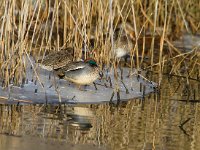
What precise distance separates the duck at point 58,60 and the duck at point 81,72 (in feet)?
1.97

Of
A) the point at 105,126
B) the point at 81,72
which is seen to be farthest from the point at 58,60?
the point at 105,126

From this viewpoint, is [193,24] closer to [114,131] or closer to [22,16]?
[22,16]

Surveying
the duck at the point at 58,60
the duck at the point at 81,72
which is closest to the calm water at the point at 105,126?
the duck at the point at 81,72

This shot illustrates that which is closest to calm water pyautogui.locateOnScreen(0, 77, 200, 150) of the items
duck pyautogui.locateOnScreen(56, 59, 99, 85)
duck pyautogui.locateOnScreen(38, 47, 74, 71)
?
duck pyautogui.locateOnScreen(56, 59, 99, 85)

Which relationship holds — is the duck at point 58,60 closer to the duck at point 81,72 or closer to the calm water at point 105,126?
the duck at point 81,72

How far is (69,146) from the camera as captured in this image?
6.34 metres

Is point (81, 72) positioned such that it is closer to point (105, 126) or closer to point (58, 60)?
point (58, 60)

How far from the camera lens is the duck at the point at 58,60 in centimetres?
991

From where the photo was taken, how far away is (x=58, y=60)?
396 inches

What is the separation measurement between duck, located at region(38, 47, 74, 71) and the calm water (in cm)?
148

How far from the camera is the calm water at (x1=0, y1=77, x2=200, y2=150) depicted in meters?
6.50

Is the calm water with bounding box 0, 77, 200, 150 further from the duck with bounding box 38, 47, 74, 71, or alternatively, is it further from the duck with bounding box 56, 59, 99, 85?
the duck with bounding box 38, 47, 74, 71

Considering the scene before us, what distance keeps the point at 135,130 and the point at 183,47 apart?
23.2 feet

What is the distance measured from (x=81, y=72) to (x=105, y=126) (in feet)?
6.13
